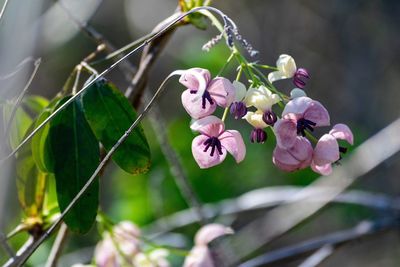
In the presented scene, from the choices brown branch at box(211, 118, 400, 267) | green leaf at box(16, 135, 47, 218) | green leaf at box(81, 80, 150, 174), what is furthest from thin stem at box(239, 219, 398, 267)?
green leaf at box(81, 80, 150, 174)

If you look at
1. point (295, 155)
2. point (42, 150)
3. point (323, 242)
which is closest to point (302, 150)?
point (295, 155)

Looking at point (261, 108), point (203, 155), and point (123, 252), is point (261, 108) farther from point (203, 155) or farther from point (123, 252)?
point (123, 252)

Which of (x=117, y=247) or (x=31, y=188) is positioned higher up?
(x=31, y=188)

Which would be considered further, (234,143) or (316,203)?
(316,203)

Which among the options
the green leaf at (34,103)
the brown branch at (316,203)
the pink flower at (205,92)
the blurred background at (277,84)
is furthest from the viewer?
the blurred background at (277,84)

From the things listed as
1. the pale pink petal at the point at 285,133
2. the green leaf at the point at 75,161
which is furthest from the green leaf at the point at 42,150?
the pale pink petal at the point at 285,133

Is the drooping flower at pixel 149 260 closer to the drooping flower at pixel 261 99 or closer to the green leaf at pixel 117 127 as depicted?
the green leaf at pixel 117 127
